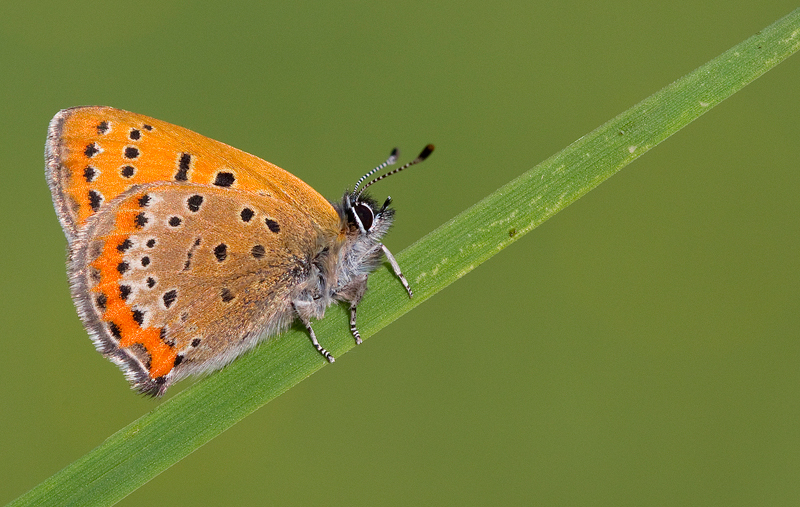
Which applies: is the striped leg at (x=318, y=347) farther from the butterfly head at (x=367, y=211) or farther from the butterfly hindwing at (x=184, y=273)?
the butterfly head at (x=367, y=211)

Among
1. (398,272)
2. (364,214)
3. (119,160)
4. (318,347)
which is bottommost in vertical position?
(318,347)

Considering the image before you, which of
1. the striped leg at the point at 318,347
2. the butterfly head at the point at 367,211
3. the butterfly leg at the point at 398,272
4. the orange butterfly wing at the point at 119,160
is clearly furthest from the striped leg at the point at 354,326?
the orange butterfly wing at the point at 119,160

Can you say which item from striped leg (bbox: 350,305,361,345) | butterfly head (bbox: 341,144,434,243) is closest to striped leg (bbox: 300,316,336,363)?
striped leg (bbox: 350,305,361,345)

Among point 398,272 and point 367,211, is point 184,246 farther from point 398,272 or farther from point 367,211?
point 398,272

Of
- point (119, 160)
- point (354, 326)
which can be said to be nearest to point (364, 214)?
point (354, 326)

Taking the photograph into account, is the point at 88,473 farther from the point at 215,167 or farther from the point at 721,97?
the point at 721,97

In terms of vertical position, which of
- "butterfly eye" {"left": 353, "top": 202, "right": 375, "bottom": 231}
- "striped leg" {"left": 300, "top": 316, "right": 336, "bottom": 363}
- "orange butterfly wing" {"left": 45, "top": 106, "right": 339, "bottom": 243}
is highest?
"orange butterfly wing" {"left": 45, "top": 106, "right": 339, "bottom": 243}

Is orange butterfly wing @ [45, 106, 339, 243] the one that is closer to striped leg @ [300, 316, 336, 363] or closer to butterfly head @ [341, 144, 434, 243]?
butterfly head @ [341, 144, 434, 243]
